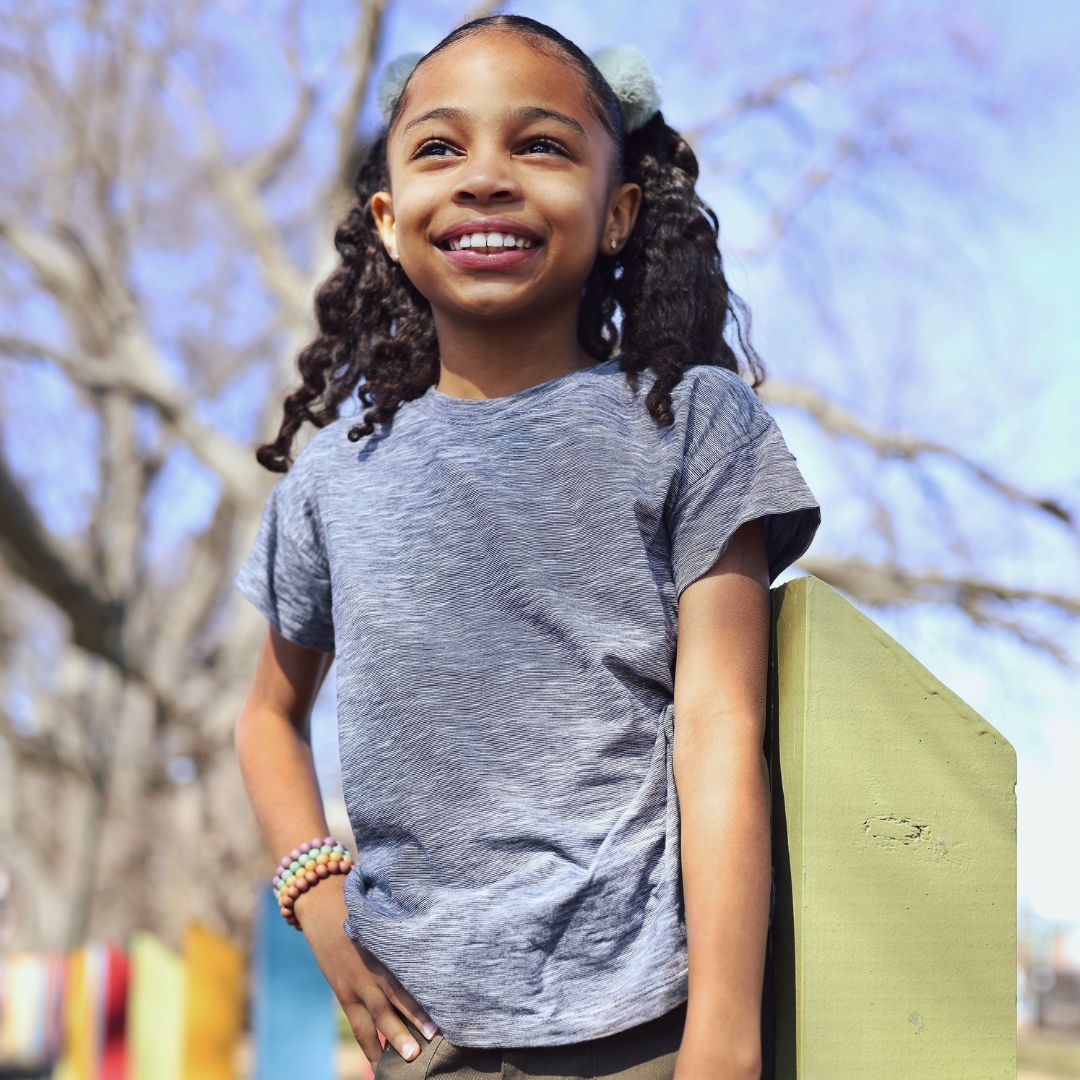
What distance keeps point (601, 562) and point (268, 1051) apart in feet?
8.21

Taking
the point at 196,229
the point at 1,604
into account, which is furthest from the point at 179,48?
the point at 1,604

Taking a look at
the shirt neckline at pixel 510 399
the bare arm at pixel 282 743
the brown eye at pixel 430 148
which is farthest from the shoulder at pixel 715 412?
the bare arm at pixel 282 743

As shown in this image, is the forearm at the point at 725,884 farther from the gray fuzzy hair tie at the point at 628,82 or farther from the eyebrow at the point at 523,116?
the gray fuzzy hair tie at the point at 628,82

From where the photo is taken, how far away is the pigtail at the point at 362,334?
1895 millimetres

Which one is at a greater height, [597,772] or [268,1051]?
[597,772]

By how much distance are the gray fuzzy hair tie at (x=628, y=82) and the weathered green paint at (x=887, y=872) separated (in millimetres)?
742

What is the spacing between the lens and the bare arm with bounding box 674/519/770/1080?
1287 millimetres

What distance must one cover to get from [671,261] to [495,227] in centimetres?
28

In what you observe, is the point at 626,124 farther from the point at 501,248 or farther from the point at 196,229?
the point at 196,229

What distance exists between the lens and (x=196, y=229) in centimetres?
1113

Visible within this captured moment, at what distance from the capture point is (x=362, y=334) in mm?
1991

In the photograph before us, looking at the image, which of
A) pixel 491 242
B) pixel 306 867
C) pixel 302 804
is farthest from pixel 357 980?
pixel 491 242

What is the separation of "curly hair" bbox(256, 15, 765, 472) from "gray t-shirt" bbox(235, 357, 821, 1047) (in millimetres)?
122

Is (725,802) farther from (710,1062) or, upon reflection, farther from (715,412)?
(715,412)
